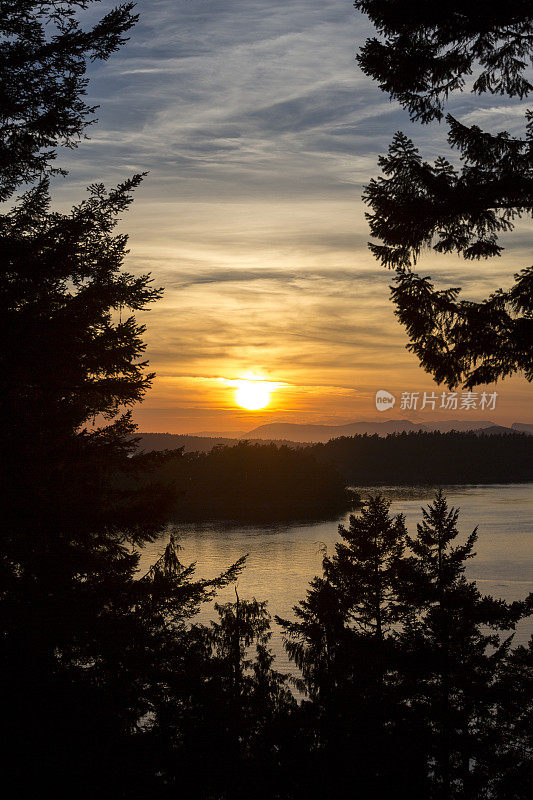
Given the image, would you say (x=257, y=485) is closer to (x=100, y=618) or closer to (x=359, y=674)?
(x=359, y=674)

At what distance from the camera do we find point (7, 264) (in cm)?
871

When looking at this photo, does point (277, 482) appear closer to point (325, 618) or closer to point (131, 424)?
point (325, 618)

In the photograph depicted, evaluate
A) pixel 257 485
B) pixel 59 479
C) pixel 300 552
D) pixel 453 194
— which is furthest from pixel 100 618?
pixel 257 485

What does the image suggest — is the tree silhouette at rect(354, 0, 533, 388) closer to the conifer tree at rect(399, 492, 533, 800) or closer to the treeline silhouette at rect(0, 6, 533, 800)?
the treeline silhouette at rect(0, 6, 533, 800)

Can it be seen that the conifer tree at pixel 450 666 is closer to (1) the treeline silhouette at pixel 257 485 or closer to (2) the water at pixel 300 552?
(2) the water at pixel 300 552

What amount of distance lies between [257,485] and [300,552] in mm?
61094

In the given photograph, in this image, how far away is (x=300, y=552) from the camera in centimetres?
7831

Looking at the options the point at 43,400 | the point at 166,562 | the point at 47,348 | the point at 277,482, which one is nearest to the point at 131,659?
the point at 43,400

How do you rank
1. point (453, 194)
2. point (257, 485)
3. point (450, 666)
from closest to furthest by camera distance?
point (453, 194), point (450, 666), point (257, 485)

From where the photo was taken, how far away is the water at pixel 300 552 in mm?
55125

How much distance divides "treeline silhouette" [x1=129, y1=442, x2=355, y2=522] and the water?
12.1m

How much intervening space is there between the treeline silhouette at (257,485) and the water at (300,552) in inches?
476

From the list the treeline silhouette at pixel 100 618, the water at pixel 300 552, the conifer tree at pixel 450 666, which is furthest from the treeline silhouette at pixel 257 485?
the treeline silhouette at pixel 100 618

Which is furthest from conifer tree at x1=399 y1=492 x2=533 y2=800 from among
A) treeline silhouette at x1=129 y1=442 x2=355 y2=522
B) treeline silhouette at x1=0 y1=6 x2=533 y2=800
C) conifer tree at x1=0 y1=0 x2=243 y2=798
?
treeline silhouette at x1=129 y1=442 x2=355 y2=522
